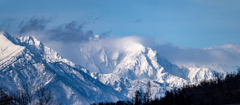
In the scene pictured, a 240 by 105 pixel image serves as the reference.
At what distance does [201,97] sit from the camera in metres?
198

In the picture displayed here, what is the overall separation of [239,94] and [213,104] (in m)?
18.2

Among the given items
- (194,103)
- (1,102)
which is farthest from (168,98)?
(1,102)

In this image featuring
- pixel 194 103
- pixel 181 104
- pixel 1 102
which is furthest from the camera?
pixel 194 103

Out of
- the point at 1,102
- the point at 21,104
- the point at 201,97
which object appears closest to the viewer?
the point at 1,102

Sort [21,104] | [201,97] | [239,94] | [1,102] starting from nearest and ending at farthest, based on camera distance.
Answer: [1,102] → [21,104] → [239,94] → [201,97]

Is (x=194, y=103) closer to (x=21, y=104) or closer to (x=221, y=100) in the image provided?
(x=221, y=100)

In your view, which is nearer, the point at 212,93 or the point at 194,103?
the point at 194,103

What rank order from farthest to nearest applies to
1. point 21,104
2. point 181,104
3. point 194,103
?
point 194,103, point 181,104, point 21,104

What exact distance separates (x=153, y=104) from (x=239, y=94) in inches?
1708

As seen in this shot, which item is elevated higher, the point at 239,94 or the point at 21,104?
the point at 239,94

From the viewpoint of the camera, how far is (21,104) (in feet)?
413

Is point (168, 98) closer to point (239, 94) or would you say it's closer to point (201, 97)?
point (201, 97)

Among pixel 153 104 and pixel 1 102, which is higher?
pixel 153 104

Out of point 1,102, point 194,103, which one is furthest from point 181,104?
point 1,102
